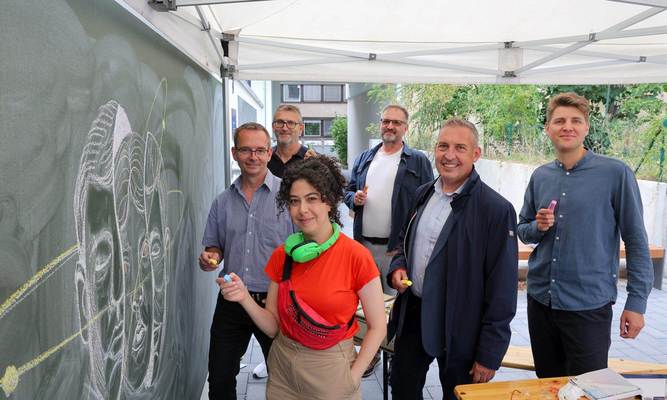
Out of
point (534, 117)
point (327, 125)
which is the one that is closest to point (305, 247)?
point (534, 117)

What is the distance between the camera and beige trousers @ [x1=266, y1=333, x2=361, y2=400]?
1855 millimetres

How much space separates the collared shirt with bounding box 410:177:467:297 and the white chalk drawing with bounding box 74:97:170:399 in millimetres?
1174

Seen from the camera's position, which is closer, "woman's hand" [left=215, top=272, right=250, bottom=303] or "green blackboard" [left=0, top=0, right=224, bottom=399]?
"green blackboard" [left=0, top=0, right=224, bottom=399]

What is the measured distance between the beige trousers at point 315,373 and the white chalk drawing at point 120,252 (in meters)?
0.54

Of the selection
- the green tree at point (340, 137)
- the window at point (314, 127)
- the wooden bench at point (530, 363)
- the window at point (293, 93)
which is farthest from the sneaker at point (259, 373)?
the window at point (314, 127)

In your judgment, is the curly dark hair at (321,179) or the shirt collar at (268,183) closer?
the curly dark hair at (321,179)

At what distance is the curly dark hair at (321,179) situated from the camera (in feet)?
6.19

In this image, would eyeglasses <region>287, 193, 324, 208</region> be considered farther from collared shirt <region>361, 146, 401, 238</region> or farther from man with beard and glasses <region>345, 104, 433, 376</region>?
collared shirt <region>361, 146, 401, 238</region>

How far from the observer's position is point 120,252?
63.1 inches

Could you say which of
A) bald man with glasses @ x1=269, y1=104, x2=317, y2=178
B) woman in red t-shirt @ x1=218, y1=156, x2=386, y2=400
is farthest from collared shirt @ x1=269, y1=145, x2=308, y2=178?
woman in red t-shirt @ x1=218, y1=156, x2=386, y2=400

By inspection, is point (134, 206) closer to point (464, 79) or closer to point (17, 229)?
point (17, 229)

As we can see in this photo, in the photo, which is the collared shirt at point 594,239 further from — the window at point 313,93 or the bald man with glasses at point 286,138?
the window at point 313,93

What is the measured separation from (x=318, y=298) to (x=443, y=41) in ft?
11.2

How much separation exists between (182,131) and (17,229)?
1627mm
